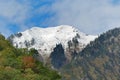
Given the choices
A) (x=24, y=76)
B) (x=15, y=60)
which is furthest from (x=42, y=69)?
(x=24, y=76)

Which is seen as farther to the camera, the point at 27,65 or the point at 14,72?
the point at 27,65

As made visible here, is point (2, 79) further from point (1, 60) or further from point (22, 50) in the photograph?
point (22, 50)

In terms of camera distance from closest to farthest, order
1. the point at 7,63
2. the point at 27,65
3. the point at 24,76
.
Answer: the point at 24,76 → the point at 7,63 → the point at 27,65

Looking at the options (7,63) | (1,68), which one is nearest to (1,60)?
(7,63)

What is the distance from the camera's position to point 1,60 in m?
113

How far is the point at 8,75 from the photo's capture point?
321 ft

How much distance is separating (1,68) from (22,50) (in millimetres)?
41948

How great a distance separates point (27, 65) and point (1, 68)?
53.8 ft

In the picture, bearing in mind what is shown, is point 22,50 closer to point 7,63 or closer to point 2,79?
point 7,63

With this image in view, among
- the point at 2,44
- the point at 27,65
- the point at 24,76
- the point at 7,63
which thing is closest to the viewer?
the point at 24,76

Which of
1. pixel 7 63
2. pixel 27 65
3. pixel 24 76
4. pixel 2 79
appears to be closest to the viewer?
pixel 2 79

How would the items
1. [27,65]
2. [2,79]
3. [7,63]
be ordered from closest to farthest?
[2,79] → [7,63] → [27,65]

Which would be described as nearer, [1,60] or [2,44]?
[1,60]

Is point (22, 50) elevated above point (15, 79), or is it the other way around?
point (22, 50)
